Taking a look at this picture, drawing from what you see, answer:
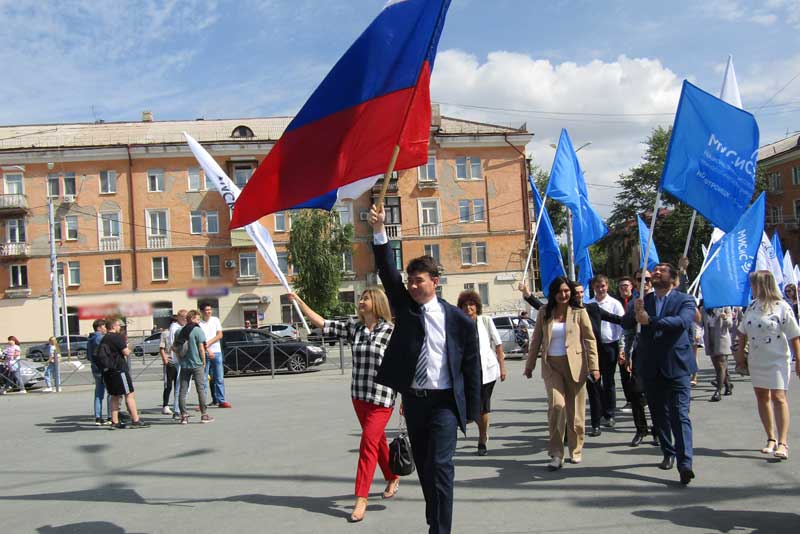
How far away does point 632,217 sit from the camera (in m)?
65.4

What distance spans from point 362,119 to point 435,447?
274 centimetres

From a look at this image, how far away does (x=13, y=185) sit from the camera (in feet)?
158

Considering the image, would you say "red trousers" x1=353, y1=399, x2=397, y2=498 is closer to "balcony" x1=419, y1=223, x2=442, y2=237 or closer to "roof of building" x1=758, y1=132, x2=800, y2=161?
"balcony" x1=419, y1=223, x2=442, y2=237

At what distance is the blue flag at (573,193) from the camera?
39.9 ft

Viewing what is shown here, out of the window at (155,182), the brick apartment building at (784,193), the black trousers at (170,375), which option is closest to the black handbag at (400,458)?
the black trousers at (170,375)

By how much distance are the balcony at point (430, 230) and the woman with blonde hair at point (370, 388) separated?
44.6m

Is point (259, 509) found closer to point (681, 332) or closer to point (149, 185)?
point (681, 332)

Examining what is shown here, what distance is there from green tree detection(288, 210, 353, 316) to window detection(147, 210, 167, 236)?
29.5 feet

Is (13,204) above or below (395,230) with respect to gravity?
above

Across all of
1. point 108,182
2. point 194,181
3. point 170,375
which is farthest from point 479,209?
point 170,375

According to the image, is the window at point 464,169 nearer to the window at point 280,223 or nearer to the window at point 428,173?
the window at point 428,173

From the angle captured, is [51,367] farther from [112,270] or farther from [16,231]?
[16,231]

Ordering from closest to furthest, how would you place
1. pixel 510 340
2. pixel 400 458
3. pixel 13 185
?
pixel 400 458 → pixel 510 340 → pixel 13 185

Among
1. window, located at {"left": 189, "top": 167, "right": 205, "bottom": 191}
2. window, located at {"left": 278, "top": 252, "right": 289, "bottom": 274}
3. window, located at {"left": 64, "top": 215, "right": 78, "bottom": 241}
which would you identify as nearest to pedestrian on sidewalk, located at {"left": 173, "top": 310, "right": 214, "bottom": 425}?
window, located at {"left": 278, "top": 252, "right": 289, "bottom": 274}
